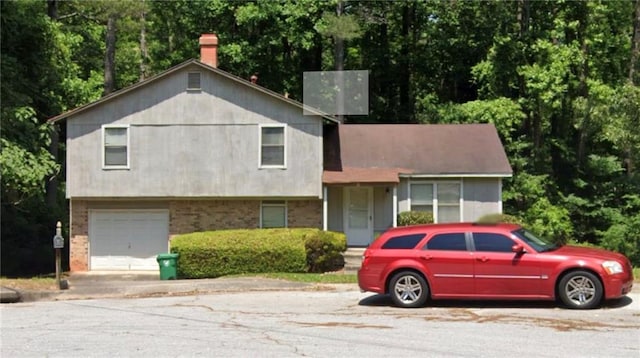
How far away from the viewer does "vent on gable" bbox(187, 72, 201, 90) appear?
26.2 metres

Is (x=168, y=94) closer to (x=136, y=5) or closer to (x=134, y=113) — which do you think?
(x=134, y=113)

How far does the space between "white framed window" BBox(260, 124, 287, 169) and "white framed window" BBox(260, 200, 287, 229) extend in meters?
1.50

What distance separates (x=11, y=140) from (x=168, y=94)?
5.27 meters

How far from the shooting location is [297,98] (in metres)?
37.2

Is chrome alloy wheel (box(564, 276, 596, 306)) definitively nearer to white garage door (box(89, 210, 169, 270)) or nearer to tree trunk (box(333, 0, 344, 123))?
white garage door (box(89, 210, 169, 270))

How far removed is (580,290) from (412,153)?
45.2 ft

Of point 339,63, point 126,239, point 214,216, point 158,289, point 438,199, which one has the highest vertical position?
point 339,63

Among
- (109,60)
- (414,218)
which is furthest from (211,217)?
(109,60)

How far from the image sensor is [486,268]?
1429cm

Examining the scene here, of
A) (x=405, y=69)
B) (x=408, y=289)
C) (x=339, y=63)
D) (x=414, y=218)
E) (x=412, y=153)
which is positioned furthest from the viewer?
(x=405, y=69)

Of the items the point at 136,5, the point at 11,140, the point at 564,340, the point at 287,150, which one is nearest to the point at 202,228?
the point at 287,150

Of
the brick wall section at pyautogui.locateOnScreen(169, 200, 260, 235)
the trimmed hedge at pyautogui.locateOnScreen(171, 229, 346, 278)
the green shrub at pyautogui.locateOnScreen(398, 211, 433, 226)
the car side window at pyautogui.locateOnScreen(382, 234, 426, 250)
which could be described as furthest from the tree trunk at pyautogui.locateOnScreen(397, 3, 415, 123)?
the car side window at pyautogui.locateOnScreen(382, 234, 426, 250)

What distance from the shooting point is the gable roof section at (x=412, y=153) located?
25953 mm

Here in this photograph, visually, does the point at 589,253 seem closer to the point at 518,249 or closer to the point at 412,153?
the point at 518,249
